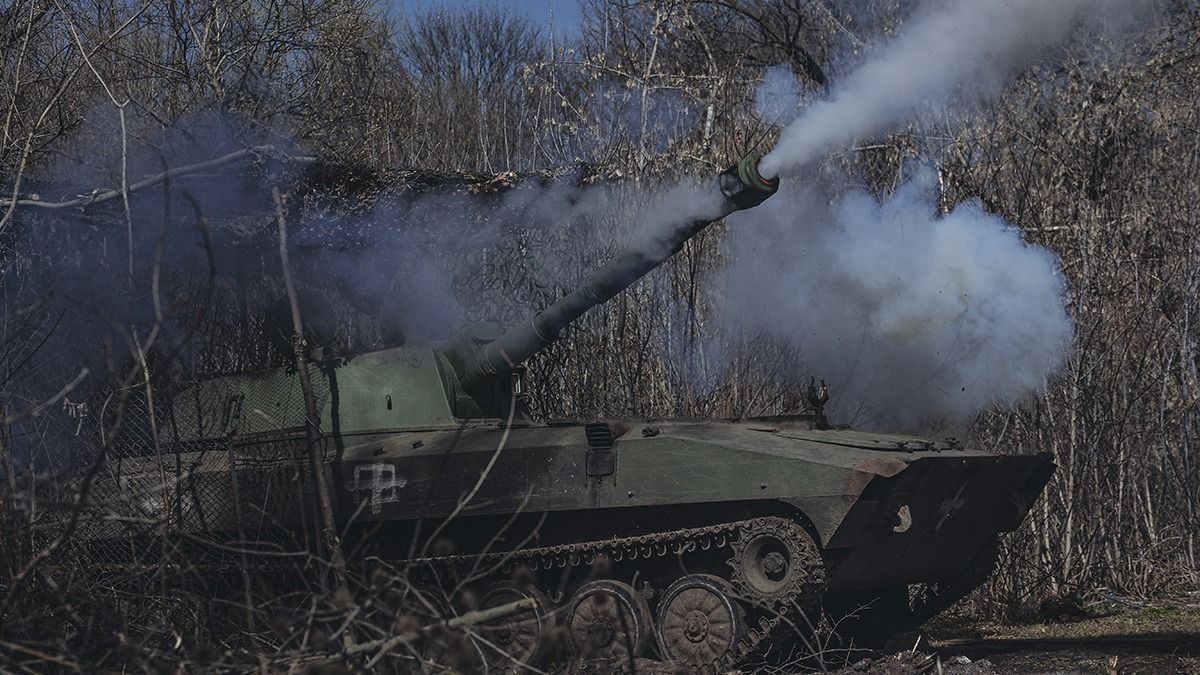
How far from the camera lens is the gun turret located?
9734 millimetres

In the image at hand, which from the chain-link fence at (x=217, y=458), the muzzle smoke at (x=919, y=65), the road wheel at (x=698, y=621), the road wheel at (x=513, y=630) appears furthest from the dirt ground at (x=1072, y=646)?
the chain-link fence at (x=217, y=458)

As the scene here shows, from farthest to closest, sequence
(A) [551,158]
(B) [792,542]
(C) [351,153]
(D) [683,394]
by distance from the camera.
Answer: (A) [551,158], (C) [351,153], (D) [683,394], (B) [792,542]

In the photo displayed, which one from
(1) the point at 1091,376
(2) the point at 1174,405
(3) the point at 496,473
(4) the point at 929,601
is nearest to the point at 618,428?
(3) the point at 496,473

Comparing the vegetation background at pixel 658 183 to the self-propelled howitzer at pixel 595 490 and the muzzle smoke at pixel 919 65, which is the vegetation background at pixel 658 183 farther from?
the muzzle smoke at pixel 919 65

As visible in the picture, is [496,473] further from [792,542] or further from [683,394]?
[683,394]

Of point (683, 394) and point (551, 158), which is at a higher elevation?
point (551, 158)

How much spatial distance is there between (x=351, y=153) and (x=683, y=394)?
14.7 feet

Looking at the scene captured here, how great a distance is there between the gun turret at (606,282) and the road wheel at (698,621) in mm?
1870

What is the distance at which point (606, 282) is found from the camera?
1058 centimetres

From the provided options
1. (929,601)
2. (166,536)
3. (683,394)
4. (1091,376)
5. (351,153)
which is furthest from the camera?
(351,153)

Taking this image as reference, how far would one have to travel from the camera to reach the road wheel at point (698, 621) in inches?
402

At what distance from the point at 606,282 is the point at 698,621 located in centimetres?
223

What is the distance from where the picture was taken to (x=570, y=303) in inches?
423

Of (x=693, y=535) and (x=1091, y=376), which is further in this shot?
(x=1091, y=376)
